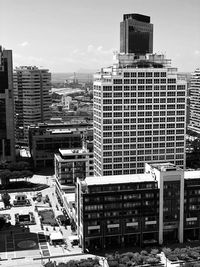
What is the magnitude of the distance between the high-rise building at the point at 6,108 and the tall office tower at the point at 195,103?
8324 cm

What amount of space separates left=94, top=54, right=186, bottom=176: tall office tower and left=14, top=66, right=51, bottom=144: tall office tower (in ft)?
292

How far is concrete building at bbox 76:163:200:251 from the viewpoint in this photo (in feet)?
251

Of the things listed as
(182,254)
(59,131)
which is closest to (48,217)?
(182,254)

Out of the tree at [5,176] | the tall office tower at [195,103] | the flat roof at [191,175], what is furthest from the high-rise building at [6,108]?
the tall office tower at [195,103]

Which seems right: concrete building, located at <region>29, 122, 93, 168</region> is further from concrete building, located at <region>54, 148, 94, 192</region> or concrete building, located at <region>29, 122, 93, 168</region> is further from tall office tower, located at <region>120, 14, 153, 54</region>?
tall office tower, located at <region>120, 14, 153, 54</region>

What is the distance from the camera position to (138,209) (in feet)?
256

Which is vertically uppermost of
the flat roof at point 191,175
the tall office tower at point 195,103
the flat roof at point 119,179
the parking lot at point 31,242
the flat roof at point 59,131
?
the tall office tower at point 195,103

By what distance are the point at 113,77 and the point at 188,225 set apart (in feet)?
113

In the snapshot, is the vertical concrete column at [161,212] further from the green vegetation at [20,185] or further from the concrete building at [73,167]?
the green vegetation at [20,185]

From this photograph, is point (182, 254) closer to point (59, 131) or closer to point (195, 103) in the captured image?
point (59, 131)

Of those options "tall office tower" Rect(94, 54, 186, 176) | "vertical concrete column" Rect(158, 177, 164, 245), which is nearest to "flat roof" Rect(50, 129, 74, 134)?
"tall office tower" Rect(94, 54, 186, 176)

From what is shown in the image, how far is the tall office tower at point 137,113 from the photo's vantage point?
92625 mm

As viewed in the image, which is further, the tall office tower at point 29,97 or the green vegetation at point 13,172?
the tall office tower at point 29,97

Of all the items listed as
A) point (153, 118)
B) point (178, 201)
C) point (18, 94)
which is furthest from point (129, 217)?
point (18, 94)
